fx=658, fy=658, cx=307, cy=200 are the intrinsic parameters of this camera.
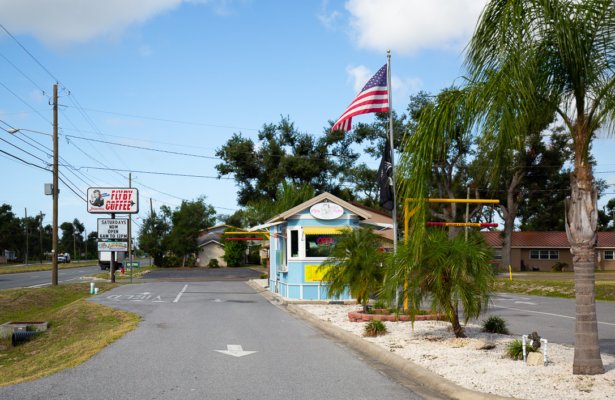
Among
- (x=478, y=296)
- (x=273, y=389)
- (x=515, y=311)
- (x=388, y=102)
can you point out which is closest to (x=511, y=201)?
(x=515, y=311)

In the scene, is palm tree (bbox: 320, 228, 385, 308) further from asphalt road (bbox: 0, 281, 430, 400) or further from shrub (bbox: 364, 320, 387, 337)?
shrub (bbox: 364, 320, 387, 337)

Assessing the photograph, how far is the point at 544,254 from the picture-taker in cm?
6819

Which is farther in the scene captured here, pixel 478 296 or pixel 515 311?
pixel 515 311

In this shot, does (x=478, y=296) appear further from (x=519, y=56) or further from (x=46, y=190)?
(x=46, y=190)

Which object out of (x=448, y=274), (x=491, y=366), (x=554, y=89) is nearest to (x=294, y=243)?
(x=448, y=274)

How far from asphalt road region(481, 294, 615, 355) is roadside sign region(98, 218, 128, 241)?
27032mm

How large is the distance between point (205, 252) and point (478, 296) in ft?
248

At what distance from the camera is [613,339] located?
14.3 meters

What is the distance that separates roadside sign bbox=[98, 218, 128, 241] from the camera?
44344mm

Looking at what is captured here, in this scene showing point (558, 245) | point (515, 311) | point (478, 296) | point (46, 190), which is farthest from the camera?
point (558, 245)

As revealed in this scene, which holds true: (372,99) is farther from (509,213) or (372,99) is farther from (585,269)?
(509,213)

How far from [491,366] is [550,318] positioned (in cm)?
1079

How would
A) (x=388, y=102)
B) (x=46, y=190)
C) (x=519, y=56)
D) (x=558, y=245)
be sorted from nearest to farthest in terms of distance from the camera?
(x=519, y=56)
(x=388, y=102)
(x=46, y=190)
(x=558, y=245)

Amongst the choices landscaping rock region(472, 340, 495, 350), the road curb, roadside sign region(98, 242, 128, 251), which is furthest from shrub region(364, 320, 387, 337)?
roadside sign region(98, 242, 128, 251)
